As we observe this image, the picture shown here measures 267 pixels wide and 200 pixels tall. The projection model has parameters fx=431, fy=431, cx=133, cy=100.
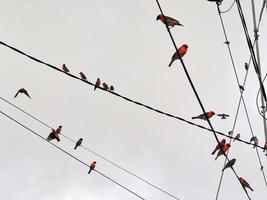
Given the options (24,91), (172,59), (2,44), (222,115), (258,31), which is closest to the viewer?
(2,44)

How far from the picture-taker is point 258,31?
948 centimetres

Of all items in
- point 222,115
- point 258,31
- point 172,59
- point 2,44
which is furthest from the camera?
point 222,115

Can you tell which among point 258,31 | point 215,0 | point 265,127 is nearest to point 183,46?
point 215,0

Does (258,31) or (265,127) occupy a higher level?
(258,31)

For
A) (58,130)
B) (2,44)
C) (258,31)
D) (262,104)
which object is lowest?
(2,44)

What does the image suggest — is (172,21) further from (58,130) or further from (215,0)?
(58,130)

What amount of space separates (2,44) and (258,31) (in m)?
5.83

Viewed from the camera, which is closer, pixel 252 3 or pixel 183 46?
pixel 183 46

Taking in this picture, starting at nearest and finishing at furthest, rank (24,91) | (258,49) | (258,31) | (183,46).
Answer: (183,46), (258,31), (258,49), (24,91)

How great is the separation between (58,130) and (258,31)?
5.86 meters

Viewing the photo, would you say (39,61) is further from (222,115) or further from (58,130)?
(222,115)

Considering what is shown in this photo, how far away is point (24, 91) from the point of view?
11688 millimetres

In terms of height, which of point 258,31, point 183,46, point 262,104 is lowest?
point 183,46

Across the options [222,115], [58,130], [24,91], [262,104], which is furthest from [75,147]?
[262,104]
